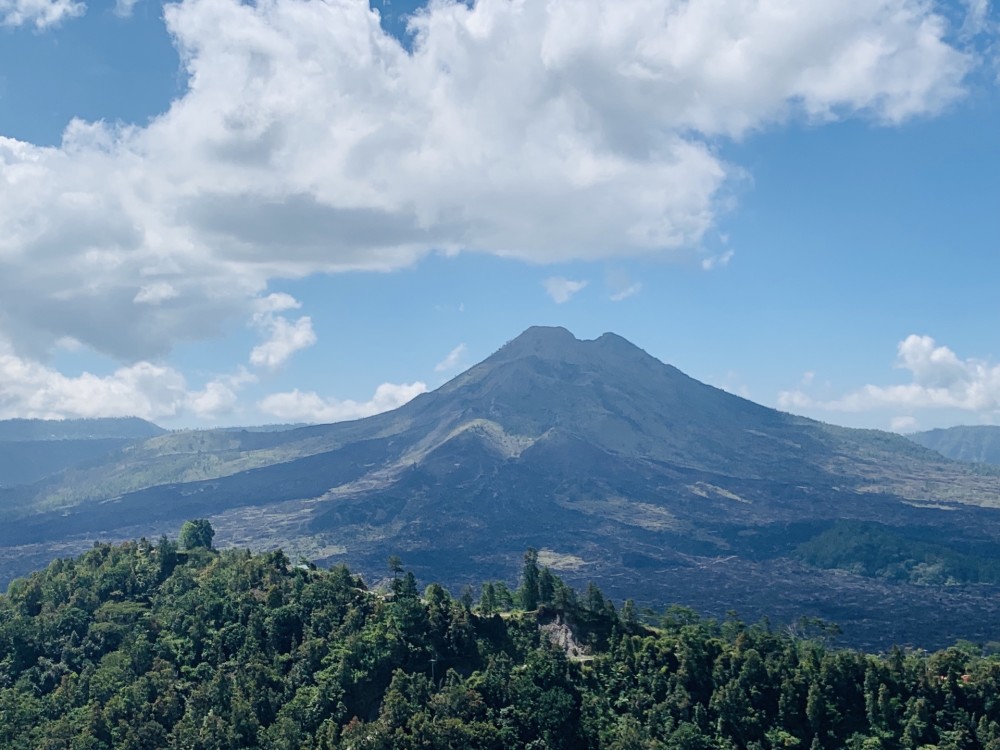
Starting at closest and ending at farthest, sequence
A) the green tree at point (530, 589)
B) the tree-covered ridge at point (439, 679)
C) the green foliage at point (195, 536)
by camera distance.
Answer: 1. the tree-covered ridge at point (439, 679)
2. the green tree at point (530, 589)
3. the green foliage at point (195, 536)

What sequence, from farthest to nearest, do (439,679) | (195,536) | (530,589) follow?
1. (195,536)
2. (530,589)
3. (439,679)

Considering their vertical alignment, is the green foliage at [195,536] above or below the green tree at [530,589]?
above

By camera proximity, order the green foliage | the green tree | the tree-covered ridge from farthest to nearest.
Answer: the green foliage → the green tree → the tree-covered ridge

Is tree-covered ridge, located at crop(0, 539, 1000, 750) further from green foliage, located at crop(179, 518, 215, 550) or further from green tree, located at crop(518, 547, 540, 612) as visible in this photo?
green foliage, located at crop(179, 518, 215, 550)

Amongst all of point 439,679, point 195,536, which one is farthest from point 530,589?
point 195,536

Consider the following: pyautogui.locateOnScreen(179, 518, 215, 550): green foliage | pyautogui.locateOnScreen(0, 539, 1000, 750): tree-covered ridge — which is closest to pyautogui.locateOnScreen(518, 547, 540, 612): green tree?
pyautogui.locateOnScreen(0, 539, 1000, 750): tree-covered ridge

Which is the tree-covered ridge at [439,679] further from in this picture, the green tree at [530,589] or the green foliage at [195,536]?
the green foliage at [195,536]

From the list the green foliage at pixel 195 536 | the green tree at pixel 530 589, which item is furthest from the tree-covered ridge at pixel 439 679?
the green foliage at pixel 195 536

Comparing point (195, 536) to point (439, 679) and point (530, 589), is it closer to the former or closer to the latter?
point (530, 589)

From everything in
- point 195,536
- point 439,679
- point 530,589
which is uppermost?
point 195,536

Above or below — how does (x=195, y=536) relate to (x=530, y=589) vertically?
above
